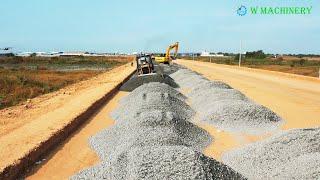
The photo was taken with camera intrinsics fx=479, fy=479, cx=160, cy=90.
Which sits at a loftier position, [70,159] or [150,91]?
[150,91]

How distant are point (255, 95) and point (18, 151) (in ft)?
45.0

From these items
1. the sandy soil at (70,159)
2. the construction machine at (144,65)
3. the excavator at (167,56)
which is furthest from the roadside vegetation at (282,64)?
the sandy soil at (70,159)

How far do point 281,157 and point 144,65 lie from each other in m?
16.3

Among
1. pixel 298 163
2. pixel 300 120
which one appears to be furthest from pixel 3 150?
pixel 300 120

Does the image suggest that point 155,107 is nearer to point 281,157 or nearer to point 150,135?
point 150,135

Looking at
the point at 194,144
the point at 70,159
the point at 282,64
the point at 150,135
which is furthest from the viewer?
the point at 282,64

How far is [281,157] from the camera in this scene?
26.1 ft

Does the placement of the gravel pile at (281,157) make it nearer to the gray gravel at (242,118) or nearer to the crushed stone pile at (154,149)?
the crushed stone pile at (154,149)

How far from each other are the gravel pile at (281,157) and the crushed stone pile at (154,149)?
831mm

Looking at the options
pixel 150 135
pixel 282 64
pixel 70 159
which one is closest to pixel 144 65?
pixel 70 159

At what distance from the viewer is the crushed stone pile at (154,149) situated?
19.8 ft

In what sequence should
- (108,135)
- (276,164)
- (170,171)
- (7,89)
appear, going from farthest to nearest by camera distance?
(7,89) → (108,135) → (276,164) → (170,171)

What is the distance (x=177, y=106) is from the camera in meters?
14.3

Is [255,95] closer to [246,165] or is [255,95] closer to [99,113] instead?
[99,113]
